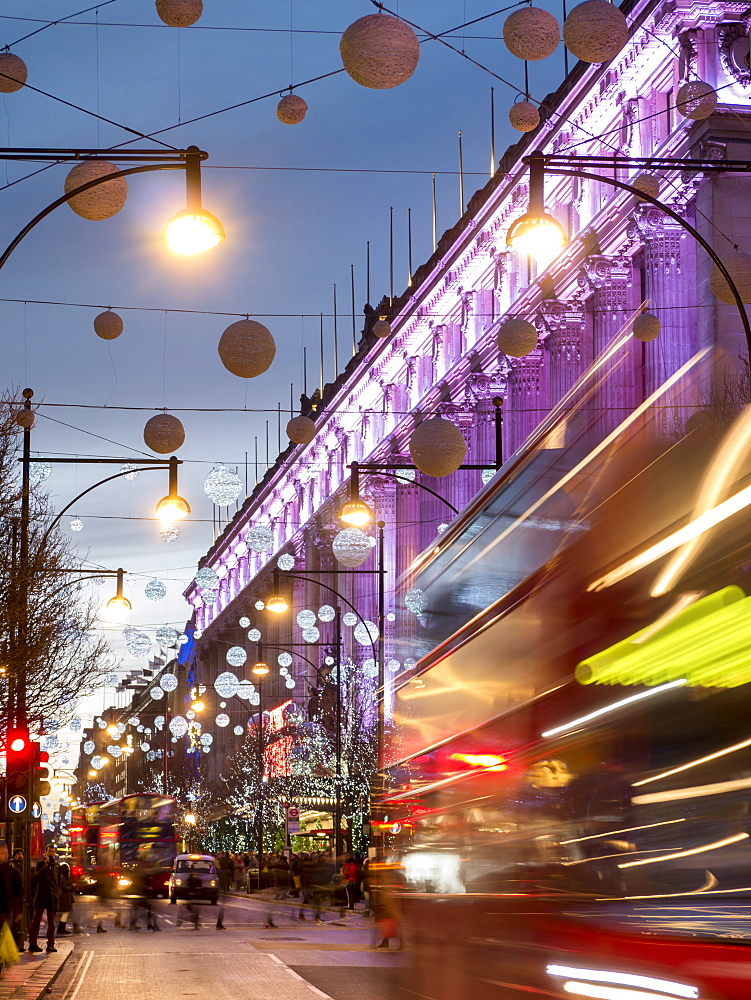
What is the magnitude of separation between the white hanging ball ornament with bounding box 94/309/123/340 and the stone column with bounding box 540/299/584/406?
2947 cm

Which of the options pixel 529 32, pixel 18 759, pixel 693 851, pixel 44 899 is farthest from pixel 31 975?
pixel 693 851

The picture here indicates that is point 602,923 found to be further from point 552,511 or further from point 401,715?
point 401,715

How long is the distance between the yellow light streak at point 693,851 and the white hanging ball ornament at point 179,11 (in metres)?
7.20

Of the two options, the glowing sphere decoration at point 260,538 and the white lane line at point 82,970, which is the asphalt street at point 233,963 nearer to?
the white lane line at point 82,970

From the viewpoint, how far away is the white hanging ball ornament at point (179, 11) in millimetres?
10750

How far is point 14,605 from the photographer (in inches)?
937

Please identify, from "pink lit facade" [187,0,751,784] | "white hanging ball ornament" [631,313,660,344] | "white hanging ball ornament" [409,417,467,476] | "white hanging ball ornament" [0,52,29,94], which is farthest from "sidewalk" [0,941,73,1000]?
"white hanging ball ornament" [631,313,660,344]

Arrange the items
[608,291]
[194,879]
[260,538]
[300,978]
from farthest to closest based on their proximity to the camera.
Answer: [194,879], [608,291], [260,538], [300,978]

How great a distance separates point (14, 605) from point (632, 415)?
693 inches

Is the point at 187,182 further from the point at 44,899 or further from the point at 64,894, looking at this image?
the point at 64,894

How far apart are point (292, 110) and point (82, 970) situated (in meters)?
13.0

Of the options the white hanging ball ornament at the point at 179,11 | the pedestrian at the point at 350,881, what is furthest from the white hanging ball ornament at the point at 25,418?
the pedestrian at the point at 350,881

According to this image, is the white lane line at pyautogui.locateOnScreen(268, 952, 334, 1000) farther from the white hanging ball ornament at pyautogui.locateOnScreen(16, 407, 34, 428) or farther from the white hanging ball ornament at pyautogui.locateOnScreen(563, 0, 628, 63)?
the white hanging ball ornament at pyautogui.locateOnScreen(563, 0, 628, 63)

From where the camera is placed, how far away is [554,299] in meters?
46.1
